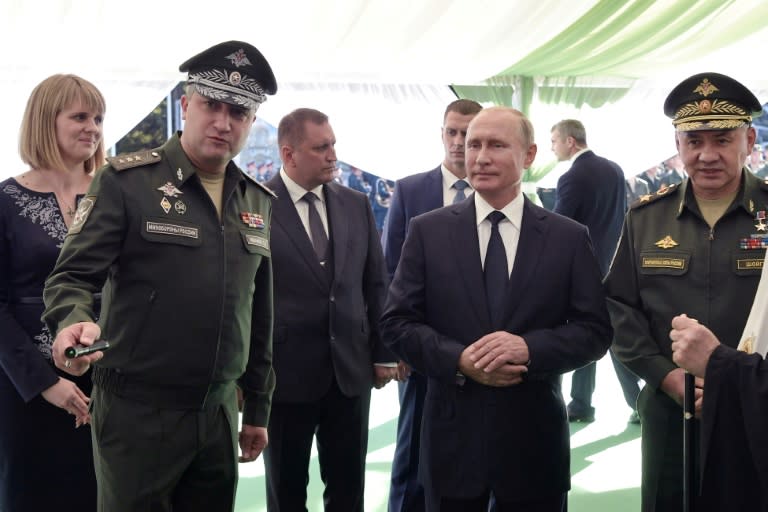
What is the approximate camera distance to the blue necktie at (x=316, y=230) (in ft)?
9.85

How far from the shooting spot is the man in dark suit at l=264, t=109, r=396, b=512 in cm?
289

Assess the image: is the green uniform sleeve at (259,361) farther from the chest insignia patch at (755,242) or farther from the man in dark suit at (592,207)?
the man in dark suit at (592,207)

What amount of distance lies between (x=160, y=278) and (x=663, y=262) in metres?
1.42

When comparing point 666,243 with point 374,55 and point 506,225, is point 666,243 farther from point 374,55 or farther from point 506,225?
point 374,55

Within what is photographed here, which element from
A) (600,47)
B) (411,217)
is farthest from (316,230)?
(600,47)

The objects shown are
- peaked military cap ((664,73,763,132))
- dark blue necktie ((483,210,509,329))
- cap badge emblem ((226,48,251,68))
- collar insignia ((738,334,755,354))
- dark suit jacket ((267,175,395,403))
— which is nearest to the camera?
collar insignia ((738,334,755,354))

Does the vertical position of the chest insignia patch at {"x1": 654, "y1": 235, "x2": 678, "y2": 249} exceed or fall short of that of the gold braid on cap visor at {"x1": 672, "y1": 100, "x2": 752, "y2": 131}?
it falls short

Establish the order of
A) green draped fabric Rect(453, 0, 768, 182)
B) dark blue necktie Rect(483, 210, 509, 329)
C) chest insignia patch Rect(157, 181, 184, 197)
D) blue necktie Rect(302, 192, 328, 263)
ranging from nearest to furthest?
chest insignia patch Rect(157, 181, 184, 197) < dark blue necktie Rect(483, 210, 509, 329) < blue necktie Rect(302, 192, 328, 263) < green draped fabric Rect(453, 0, 768, 182)

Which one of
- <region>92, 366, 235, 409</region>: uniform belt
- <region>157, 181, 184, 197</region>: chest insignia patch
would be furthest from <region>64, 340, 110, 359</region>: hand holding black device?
<region>157, 181, 184, 197</region>: chest insignia patch

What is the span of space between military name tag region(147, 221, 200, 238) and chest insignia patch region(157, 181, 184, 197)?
0.09 metres

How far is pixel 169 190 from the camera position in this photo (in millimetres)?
2104

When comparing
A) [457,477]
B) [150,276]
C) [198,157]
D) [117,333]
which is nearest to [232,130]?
[198,157]

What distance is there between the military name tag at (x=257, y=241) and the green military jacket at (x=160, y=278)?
0.01 metres

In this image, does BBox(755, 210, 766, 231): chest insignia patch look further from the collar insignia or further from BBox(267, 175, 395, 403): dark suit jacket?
BBox(267, 175, 395, 403): dark suit jacket
